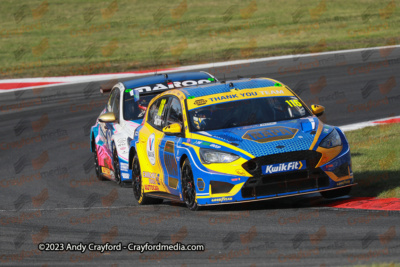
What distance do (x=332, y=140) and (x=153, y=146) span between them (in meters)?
2.31

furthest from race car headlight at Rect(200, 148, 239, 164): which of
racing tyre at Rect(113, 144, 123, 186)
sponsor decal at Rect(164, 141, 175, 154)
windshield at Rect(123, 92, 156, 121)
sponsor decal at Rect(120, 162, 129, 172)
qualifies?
windshield at Rect(123, 92, 156, 121)

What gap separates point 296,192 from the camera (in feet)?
27.7

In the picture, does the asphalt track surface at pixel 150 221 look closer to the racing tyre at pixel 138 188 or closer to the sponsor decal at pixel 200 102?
the racing tyre at pixel 138 188

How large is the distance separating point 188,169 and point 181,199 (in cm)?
50

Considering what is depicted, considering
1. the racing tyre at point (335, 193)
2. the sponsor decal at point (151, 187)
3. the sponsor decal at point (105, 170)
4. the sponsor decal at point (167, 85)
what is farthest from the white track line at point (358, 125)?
the racing tyre at point (335, 193)

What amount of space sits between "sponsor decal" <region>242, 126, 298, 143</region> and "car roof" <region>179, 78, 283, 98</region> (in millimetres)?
1089

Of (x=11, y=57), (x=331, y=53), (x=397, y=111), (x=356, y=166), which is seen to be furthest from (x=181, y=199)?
(x=11, y=57)

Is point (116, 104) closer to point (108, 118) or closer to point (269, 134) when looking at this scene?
point (108, 118)

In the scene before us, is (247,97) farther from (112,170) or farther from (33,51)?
(33,51)

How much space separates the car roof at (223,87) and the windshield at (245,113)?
334 millimetres

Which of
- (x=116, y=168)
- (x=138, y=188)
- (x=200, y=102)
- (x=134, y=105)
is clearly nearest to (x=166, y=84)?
(x=134, y=105)

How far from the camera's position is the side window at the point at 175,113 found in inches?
380

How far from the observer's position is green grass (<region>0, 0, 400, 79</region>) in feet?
92.7

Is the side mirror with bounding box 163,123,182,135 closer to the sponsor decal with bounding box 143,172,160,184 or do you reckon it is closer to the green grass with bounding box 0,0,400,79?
the sponsor decal with bounding box 143,172,160,184
